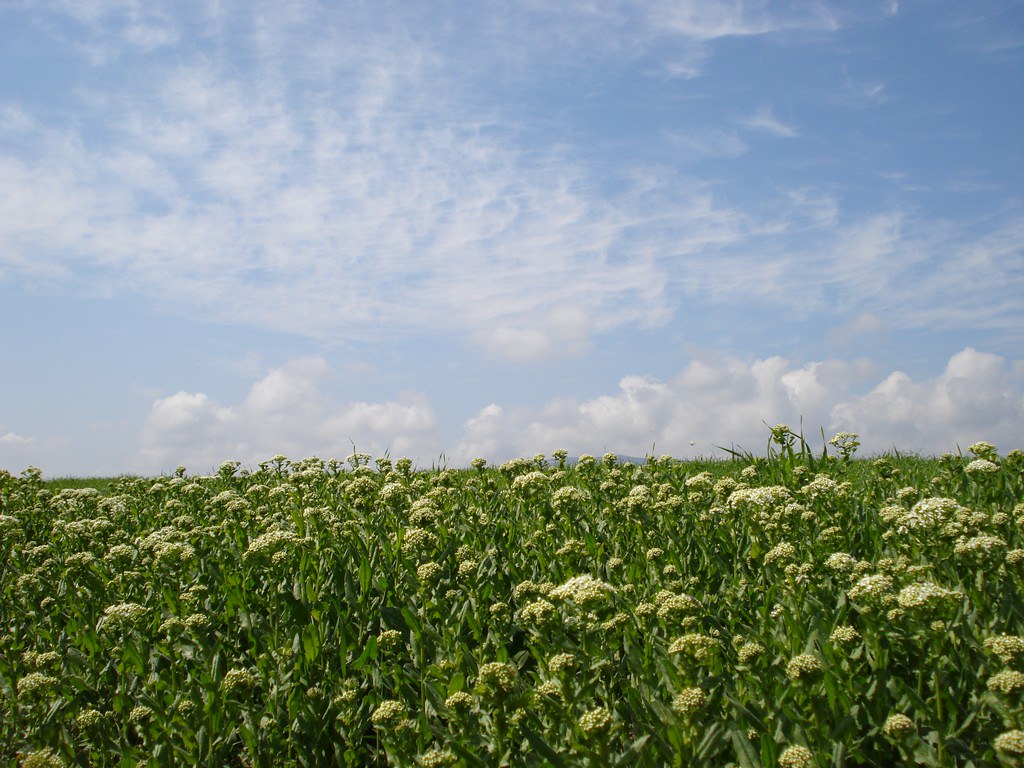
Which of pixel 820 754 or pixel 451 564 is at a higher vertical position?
pixel 451 564

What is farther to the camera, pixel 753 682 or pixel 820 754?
pixel 753 682

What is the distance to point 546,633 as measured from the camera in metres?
4.79

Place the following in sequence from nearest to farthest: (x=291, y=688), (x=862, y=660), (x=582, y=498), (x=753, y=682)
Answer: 1. (x=753, y=682)
2. (x=862, y=660)
3. (x=291, y=688)
4. (x=582, y=498)

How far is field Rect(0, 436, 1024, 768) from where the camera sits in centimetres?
404

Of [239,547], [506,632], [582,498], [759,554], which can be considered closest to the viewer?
[506,632]

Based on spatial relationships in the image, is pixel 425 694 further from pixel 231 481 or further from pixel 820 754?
pixel 231 481

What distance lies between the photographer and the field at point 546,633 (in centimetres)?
404

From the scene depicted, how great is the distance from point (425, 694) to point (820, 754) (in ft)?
7.93

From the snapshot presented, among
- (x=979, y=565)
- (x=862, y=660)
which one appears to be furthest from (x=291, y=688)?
(x=979, y=565)

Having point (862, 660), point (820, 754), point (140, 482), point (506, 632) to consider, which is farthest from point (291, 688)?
point (140, 482)

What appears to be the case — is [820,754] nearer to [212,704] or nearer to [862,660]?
[862,660]

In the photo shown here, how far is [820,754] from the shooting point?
3770 millimetres

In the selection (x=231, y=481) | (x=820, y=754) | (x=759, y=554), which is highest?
(x=231, y=481)

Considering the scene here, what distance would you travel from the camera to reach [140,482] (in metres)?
13.2
